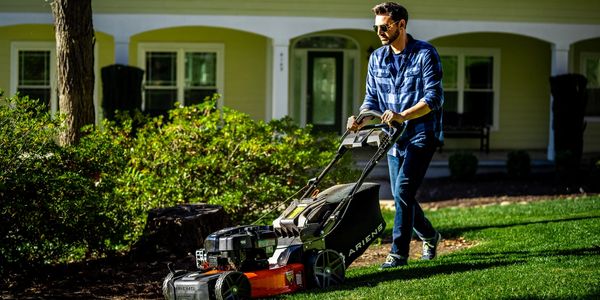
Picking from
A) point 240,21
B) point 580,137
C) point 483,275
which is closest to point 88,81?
point 483,275

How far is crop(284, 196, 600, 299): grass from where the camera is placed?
6.86 m

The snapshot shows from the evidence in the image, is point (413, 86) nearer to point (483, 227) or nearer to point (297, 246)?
point (297, 246)

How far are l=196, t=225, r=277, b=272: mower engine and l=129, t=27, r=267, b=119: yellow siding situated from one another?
14502mm

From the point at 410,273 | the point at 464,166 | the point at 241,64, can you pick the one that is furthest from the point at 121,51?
the point at 410,273

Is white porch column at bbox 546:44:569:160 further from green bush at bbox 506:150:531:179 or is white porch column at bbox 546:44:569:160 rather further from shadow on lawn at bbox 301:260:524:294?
shadow on lawn at bbox 301:260:524:294

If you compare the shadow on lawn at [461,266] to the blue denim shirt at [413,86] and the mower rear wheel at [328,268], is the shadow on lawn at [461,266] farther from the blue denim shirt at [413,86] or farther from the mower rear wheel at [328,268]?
the blue denim shirt at [413,86]

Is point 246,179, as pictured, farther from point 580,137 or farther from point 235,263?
point 580,137

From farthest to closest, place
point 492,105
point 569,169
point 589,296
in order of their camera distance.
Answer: point 492,105 < point 569,169 < point 589,296

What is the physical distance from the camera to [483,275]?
7500mm

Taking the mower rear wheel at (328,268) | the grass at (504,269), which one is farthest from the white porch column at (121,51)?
the mower rear wheel at (328,268)

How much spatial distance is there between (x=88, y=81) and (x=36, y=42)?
10.3 meters

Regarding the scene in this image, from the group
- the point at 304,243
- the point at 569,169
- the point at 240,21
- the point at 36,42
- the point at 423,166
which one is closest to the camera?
the point at 304,243

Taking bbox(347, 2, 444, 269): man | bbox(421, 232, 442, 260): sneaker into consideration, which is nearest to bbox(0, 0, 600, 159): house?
bbox(421, 232, 442, 260): sneaker

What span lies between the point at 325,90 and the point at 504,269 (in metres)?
15.5
